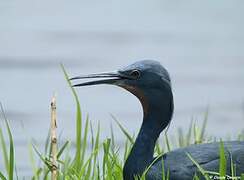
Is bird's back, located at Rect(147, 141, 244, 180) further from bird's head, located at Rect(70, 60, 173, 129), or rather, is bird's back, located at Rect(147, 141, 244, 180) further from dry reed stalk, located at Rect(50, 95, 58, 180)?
dry reed stalk, located at Rect(50, 95, 58, 180)

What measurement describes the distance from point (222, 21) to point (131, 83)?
9.02m

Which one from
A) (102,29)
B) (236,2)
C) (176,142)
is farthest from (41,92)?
(236,2)

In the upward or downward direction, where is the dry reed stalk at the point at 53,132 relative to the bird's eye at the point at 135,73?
downward

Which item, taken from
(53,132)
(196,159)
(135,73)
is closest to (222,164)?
(196,159)

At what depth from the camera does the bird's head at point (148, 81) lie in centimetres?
654

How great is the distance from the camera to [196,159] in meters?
6.28

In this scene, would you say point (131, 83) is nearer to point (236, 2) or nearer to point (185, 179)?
point (185, 179)

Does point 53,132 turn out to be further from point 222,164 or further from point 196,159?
point 196,159

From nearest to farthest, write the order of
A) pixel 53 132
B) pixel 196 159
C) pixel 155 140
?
1. pixel 53 132
2. pixel 196 159
3. pixel 155 140

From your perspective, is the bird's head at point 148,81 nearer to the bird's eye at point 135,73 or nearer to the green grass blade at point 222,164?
the bird's eye at point 135,73

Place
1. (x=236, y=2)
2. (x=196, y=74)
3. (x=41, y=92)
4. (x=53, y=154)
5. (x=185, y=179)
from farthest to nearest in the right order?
(x=236, y=2), (x=196, y=74), (x=41, y=92), (x=185, y=179), (x=53, y=154)

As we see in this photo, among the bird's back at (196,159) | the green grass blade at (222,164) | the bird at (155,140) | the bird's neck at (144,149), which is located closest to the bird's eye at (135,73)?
the bird at (155,140)

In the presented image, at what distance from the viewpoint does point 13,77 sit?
12.6 meters

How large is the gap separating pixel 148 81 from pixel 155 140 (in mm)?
338
